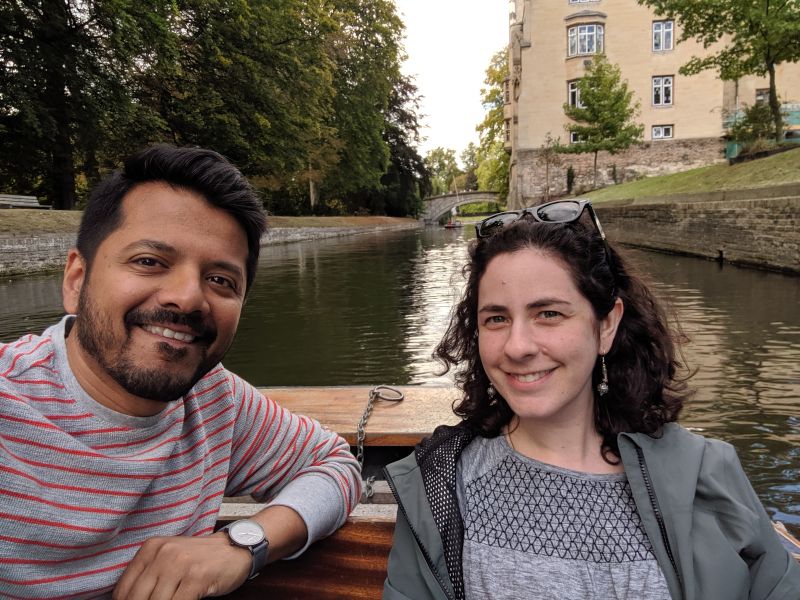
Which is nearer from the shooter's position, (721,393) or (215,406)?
(215,406)

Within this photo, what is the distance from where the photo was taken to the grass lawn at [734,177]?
13594 mm

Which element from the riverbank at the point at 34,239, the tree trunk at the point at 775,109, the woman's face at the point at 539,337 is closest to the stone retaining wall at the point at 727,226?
the tree trunk at the point at 775,109

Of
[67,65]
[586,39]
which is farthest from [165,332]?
[586,39]

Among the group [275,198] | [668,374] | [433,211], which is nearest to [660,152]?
[275,198]

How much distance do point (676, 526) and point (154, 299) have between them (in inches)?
51.2

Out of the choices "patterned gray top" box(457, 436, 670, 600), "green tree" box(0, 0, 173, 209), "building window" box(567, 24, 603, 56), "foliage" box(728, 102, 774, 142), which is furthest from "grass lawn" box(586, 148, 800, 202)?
"green tree" box(0, 0, 173, 209)

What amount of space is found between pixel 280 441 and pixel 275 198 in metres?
39.9

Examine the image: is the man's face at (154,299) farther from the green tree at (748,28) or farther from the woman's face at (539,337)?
the green tree at (748,28)

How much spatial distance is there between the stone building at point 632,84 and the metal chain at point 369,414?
33929 mm

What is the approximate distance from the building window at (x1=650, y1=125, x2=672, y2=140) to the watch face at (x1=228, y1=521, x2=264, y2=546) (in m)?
38.1

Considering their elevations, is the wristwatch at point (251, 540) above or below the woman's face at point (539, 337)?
below

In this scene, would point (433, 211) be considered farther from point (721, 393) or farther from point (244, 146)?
point (721, 393)

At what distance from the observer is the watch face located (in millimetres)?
1457

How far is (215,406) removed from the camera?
1.61 meters
